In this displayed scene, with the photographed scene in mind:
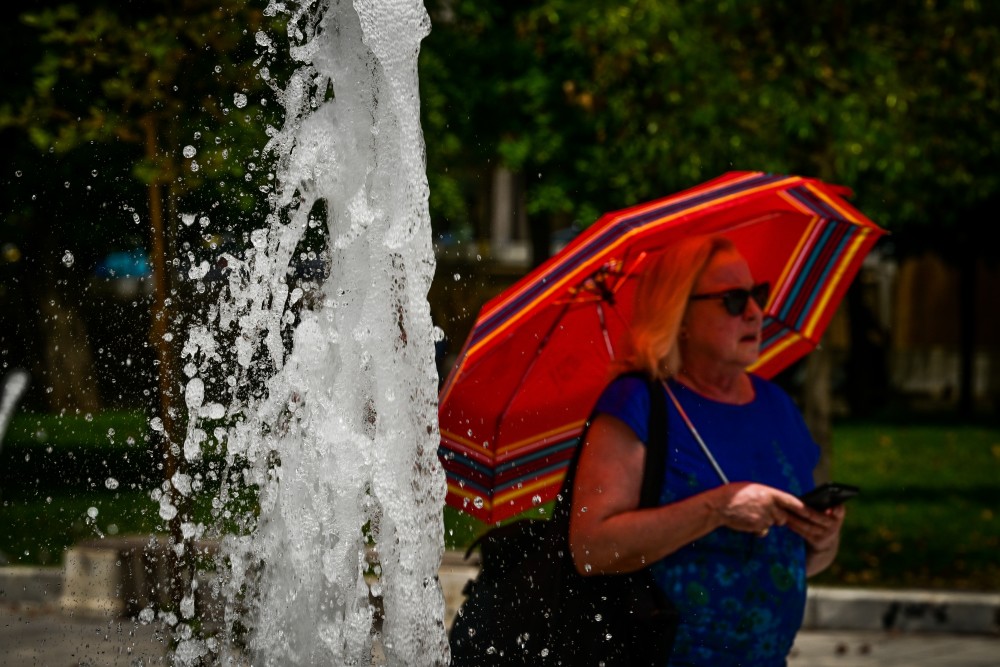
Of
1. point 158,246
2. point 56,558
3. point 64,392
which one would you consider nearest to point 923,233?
point 64,392

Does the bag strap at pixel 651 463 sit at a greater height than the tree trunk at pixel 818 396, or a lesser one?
greater

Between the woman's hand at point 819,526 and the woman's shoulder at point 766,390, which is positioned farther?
the woman's shoulder at point 766,390

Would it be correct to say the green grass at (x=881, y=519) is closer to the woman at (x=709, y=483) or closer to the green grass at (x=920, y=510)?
the green grass at (x=920, y=510)

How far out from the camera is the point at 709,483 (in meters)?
3.79

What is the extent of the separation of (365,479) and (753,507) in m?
0.91

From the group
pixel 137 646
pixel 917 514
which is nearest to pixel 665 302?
pixel 137 646

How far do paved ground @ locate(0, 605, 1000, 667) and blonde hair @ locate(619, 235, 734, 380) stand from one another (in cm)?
419

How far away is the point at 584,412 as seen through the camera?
443 cm

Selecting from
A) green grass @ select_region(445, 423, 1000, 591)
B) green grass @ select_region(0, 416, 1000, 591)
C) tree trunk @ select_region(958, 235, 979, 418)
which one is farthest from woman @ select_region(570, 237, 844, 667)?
tree trunk @ select_region(958, 235, 979, 418)

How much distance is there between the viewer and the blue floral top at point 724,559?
12.1ft

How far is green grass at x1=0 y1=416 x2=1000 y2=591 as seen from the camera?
401 inches

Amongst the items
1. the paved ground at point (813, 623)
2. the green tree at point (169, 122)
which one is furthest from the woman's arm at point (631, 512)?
the paved ground at point (813, 623)

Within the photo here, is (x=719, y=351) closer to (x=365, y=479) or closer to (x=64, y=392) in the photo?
(x=365, y=479)

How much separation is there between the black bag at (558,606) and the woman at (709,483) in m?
0.04
